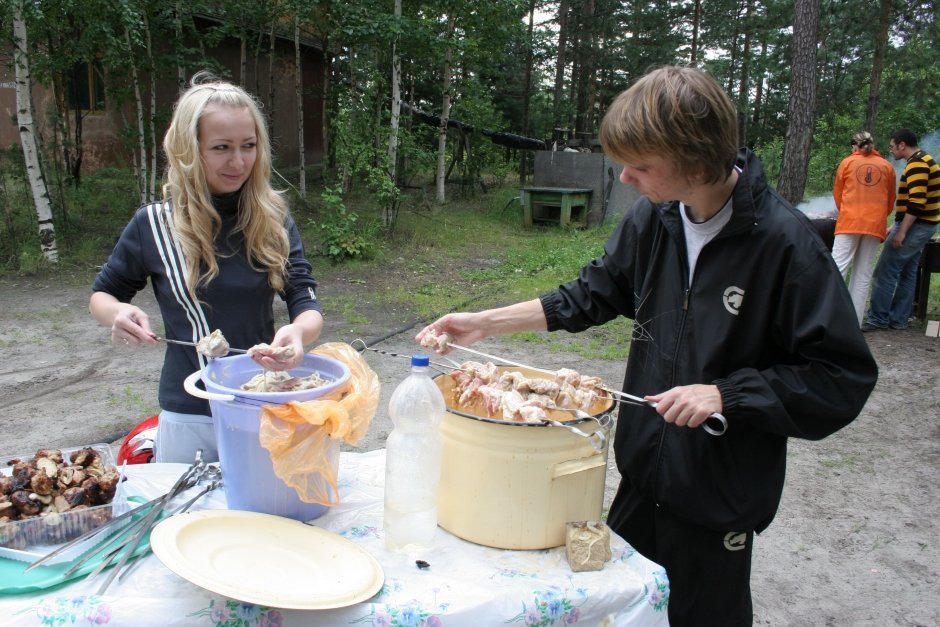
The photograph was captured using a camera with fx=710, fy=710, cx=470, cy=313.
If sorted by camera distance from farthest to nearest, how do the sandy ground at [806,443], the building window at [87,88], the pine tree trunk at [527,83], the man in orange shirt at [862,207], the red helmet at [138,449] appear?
the pine tree trunk at [527,83]
the building window at [87,88]
the man in orange shirt at [862,207]
the sandy ground at [806,443]
the red helmet at [138,449]

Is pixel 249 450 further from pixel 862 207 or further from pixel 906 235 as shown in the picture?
pixel 906 235

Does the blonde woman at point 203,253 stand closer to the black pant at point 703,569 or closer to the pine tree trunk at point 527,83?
the black pant at point 703,569

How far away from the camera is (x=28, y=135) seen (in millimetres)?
8203

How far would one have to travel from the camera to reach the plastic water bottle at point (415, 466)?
5.18ft

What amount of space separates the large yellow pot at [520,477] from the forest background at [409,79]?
316 inches

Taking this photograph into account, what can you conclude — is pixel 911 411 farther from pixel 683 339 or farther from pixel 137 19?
pixel 137 19

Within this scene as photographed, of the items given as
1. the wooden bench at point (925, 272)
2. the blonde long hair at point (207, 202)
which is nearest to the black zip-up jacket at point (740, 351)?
the blonde long hair at point (207, 202)

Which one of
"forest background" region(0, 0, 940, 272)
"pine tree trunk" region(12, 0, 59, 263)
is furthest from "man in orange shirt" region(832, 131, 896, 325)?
"pine tree trunk" region(12, 0, 59, 263)

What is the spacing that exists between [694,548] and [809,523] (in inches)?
94.0

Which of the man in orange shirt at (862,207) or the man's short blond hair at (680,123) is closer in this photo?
the man's short blond hair at (680,123)

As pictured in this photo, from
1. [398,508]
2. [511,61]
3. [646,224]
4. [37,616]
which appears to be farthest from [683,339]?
[511,61]

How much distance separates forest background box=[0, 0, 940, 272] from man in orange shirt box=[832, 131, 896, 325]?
243cm

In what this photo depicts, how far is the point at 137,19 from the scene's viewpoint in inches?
328

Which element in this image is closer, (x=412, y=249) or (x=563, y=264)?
(x=563, y=264)
